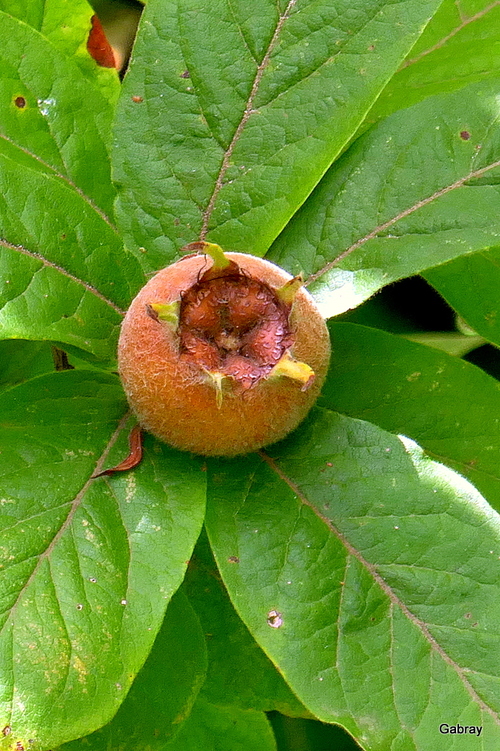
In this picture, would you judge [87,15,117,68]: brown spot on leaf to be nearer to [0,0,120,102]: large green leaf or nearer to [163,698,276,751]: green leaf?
[0,0,120,102]: large green leaf

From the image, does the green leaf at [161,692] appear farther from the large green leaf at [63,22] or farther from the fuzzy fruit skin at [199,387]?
the large green leaf at [63,22]

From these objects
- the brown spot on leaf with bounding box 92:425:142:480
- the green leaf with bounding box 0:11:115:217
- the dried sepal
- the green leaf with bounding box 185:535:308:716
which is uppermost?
the green leaf with bounding box 0:11:115:217

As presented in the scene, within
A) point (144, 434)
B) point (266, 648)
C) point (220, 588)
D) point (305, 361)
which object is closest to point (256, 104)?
point (305, 361)

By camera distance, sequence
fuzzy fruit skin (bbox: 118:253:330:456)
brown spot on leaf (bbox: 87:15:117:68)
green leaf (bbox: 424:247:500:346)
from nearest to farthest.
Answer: fuzzy fruit skin (bbox: 118:253:330:456) < green leaf (bbox: 424:247:500:346) < brown spot on leaf (bbox: 87:15:117:68)

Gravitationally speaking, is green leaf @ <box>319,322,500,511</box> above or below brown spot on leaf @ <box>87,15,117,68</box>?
below

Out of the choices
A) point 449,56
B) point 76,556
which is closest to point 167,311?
point 76,556

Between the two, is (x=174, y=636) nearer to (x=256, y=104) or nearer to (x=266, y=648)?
(x=266, y=648)

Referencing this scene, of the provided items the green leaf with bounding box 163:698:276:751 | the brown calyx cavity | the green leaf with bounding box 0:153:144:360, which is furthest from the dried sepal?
the green leaf with bounding box 163:698:276:751
